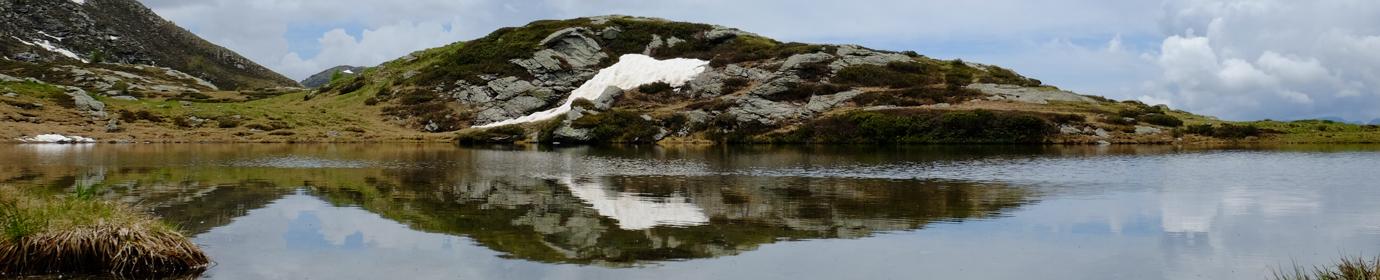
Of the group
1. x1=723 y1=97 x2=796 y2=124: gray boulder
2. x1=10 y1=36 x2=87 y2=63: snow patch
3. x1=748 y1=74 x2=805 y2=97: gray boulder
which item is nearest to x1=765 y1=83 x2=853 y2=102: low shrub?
x1=748 y1=74 x2=805 y2=97: gray boulder

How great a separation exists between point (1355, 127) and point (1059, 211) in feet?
222

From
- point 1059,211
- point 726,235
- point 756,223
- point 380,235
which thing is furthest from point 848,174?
point 380,235

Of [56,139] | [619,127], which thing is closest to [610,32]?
[619,127]

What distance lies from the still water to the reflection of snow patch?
0.35 feet

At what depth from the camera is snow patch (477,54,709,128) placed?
93.4 meters

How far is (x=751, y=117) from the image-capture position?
75.2m

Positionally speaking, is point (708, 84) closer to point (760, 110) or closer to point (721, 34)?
point (760, 110)

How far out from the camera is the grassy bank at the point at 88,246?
11336 millimetres

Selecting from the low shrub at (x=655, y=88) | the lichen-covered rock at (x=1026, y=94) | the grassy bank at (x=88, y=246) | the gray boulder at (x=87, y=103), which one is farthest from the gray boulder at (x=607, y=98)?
the grassy bank at (x=88, y=246)

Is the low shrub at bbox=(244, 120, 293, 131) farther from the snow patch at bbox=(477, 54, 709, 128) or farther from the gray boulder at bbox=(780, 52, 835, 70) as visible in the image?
the gray boulder at bbox=(780, 52, 835, 70)

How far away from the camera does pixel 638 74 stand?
96.4m

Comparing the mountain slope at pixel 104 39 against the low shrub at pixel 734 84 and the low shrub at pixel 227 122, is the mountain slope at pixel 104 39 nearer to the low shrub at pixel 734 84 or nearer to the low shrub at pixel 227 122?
the low shrub at pixel 227 122

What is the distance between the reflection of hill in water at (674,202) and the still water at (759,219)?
9 cm

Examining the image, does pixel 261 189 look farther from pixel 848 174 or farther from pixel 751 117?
pixel 751 117
